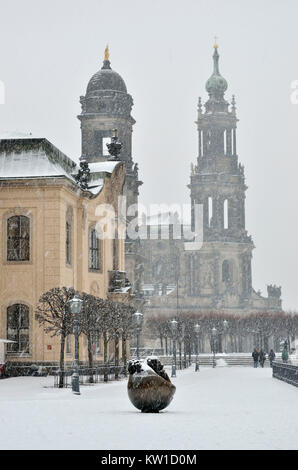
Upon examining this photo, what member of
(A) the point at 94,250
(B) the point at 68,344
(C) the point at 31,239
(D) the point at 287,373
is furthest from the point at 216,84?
(D) the point at 287,373

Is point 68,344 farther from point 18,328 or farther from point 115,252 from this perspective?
point 115,252

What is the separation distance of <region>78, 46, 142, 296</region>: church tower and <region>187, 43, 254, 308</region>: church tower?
116 ft

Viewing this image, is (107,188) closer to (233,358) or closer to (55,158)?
(55,158)

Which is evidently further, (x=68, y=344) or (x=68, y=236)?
(x=68, y=236)

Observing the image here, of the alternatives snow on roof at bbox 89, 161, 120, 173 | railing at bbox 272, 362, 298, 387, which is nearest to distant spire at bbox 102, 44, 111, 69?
snow on roof at bbox 89, 161, 120, 173

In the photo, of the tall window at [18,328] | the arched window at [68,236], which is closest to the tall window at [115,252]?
the arched window at [68,236]

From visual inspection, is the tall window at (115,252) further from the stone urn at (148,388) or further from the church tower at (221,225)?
the church tower at (221,225)

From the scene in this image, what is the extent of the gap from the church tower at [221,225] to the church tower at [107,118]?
116 feet

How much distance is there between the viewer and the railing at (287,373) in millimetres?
40191

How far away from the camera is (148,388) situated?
928 inches

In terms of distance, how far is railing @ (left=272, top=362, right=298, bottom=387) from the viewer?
40.2 metres

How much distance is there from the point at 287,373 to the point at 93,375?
9579 millimetres

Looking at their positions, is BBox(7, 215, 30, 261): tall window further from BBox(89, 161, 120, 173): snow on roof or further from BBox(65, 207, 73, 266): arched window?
BBox(89, 161, 120, 173): snow on roof

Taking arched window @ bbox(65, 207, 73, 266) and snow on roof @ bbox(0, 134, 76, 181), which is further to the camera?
arched window @ bbox(65, 207, 73, 266)
